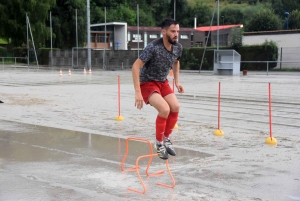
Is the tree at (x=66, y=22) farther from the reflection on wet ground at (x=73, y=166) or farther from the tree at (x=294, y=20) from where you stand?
the reflection on wet ground at (x=73, y=166)

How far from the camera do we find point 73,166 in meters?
6.64

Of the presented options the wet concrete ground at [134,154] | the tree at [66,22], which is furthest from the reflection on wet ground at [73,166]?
the tree at [66,22]

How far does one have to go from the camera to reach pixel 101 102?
1544 cm

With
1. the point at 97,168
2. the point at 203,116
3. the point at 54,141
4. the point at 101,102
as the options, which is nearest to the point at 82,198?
the point at 97,168

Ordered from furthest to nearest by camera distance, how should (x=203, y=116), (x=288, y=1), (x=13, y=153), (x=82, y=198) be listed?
(x=288, y=1) → (x=203, y=116) → (x=13, y=153) → (x=82, y=198)

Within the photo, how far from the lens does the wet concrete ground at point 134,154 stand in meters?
5.46

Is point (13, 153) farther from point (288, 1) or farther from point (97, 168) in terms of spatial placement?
point (288, 1)

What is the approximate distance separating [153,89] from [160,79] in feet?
0.64

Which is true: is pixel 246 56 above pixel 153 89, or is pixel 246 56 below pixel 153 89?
above

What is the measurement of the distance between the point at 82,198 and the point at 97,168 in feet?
4.58

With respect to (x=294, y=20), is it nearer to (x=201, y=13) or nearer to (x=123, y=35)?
(x=201, y=13)

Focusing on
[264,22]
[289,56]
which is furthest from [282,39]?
[264,22]

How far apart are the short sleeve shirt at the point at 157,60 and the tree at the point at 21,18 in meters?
49.3

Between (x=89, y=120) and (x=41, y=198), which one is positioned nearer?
(x=41, y=198)
